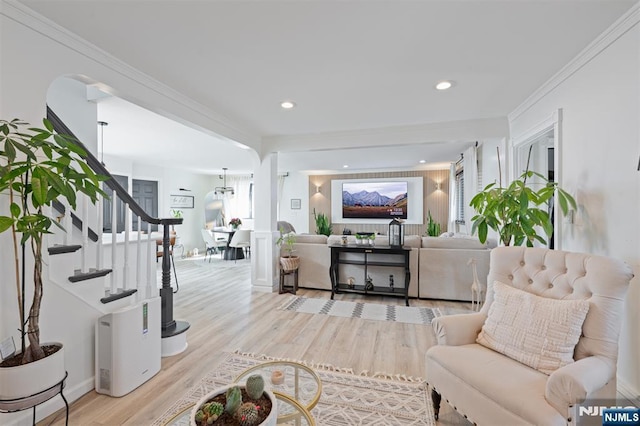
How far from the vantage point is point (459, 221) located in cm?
567

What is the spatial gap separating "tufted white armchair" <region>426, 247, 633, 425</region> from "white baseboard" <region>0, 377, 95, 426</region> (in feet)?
7.38

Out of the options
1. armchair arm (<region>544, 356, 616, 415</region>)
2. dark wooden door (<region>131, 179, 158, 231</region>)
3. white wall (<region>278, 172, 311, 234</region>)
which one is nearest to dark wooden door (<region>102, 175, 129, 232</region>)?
dark wooden door (<region>131, 179, 158, 231</region>)

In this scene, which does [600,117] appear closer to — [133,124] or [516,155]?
[516,155]

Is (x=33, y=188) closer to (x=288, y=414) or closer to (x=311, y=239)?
(x=288, y=414)

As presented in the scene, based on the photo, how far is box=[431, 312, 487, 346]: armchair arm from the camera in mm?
1746

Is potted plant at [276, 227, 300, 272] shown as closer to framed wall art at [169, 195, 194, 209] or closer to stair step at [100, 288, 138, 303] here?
stair step at [100, 288, 138, 303]

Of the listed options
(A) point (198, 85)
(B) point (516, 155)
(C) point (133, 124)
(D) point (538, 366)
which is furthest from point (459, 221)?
(C) point (133, 124)

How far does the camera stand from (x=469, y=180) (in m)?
4.99

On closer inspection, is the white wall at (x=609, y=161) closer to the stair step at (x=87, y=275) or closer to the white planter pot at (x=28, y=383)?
the white planter pot at (x=28, y=383)

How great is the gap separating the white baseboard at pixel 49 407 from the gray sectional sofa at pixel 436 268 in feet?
9.87

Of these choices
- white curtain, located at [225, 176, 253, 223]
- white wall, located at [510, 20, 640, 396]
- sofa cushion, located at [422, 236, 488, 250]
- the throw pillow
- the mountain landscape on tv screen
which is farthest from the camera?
white curtain, located at [225, 176, 253, 223]

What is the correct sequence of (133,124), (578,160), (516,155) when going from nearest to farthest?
(578,160) < (516,155) < (133,124)

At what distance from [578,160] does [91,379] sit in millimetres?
3801

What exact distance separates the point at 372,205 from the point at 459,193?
253 centimetres
